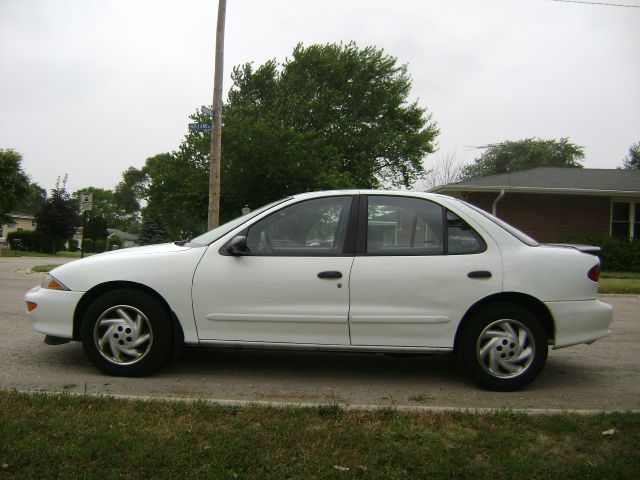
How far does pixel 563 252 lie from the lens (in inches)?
175

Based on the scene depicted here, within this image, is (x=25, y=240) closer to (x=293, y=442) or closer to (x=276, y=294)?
(x=276, y=294)

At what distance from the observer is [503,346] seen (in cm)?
431

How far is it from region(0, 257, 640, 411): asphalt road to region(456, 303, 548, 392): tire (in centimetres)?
14

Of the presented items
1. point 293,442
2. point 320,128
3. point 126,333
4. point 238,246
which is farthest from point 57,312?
point 320,128

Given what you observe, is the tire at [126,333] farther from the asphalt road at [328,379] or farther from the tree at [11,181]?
the tree at [11,181]

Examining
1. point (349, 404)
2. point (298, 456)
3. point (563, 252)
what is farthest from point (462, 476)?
point (563, 252)

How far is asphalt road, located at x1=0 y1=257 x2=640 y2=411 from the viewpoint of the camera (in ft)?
13.4

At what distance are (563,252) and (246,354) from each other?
306 centimetres

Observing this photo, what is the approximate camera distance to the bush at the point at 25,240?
129 feet

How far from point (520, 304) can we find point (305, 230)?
6.04ft

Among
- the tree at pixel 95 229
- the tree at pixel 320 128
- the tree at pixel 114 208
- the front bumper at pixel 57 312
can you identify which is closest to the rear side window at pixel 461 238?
the front bumper at pixel 57 312

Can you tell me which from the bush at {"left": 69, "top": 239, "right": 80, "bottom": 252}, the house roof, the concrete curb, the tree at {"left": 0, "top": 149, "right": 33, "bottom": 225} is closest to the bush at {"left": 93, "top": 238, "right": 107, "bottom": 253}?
the bush at {"left": 69, "top": 239, "right": 80, "bottom": 252}

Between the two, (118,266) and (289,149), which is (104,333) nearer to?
(118,266)

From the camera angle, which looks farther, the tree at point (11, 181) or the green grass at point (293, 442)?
the tree at point (11, 181)
